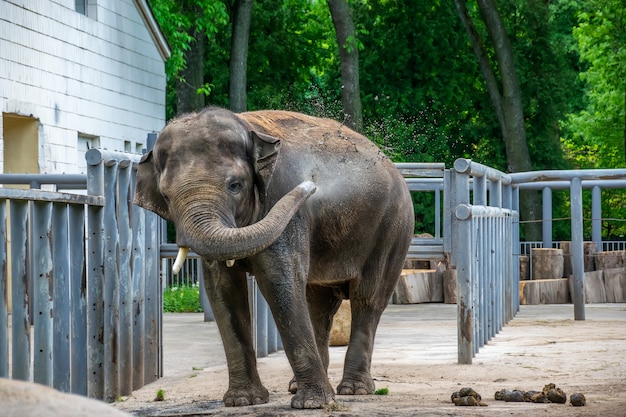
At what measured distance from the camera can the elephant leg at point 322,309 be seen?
8539 mm

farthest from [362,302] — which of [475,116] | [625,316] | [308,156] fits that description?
[475,116]

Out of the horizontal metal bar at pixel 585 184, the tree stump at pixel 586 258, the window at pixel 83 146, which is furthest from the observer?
the window at pixel 83 146

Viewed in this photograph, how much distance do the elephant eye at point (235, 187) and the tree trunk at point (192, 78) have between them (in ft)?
65.9

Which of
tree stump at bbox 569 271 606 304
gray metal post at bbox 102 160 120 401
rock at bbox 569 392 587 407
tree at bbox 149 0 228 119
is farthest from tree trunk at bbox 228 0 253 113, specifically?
rock at bbox 569 392 587 407

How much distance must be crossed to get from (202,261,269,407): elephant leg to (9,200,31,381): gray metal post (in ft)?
3.59

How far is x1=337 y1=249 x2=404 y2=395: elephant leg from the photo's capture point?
827 cm

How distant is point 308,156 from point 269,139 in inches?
25.2

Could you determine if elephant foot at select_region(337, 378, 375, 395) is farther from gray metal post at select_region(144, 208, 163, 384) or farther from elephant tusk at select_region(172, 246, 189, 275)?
elephant tusk at select_region(172, 246, 189, 275)

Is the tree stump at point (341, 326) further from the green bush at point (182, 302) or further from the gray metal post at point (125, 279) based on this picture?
the green bush at point (182, 302)

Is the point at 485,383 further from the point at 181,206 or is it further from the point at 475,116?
the point at 475,116

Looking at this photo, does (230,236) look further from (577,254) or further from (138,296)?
(577,254)

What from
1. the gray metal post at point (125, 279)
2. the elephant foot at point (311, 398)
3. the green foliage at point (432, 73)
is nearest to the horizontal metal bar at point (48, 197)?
the gray metal post at point (125, 279)

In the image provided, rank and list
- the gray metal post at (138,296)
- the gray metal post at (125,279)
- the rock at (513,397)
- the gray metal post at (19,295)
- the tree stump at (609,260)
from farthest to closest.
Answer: the tree stump at (609,260) → the gray metal post at (138,296) → the gray metal post at (125,279) → the rock at (513,397) → the gray metal post at (19,295)

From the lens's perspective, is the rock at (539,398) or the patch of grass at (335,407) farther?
the rock at (539,398)
